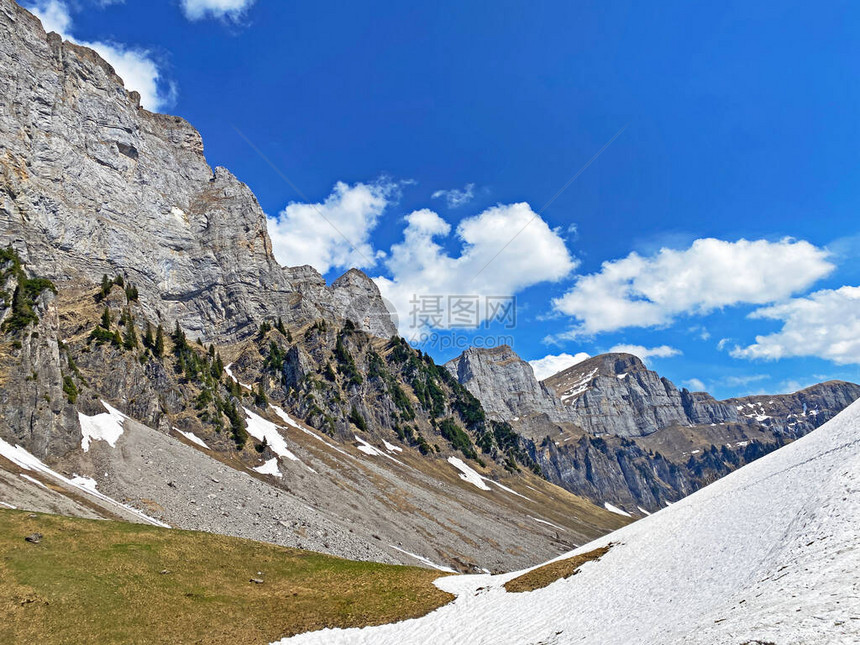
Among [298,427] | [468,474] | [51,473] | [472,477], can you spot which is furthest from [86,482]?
[468,474]

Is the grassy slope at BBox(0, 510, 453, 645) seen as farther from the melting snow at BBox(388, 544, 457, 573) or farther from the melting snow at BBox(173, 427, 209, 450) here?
the melting snow at BBox(173, 427, 209, 450)

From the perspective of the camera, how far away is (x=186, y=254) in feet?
639

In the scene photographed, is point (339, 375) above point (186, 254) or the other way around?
the other way around

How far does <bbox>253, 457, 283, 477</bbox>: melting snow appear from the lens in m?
89.6

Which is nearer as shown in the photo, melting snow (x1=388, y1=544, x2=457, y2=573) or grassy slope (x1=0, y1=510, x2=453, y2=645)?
grassy slope (x1=0, y1=510, x2=453, y2=645)

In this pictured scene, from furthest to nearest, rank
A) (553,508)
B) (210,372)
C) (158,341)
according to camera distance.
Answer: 1. (553,508)
2. (210,372)
3. (158,341)

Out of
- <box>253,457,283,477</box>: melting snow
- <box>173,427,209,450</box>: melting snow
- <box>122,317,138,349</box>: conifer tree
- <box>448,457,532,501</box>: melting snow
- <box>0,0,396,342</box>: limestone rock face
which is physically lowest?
<box>448,457,532,501</box>: melting snow

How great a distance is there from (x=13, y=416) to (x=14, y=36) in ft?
573

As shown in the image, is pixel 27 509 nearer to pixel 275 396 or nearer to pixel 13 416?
pixel 13 416

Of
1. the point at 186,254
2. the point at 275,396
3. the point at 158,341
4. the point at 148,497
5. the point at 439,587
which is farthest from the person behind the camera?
the point at 186,254

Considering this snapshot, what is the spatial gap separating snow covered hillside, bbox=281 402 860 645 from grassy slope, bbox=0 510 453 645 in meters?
2.66

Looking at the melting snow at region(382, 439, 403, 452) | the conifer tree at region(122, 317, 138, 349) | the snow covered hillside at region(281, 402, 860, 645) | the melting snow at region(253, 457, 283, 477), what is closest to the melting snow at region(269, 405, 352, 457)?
the melting snow at region(253, 457, 283, 477)

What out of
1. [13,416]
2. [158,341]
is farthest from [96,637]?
[158,341]

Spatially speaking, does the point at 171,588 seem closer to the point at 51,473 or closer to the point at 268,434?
the point at 51,473
